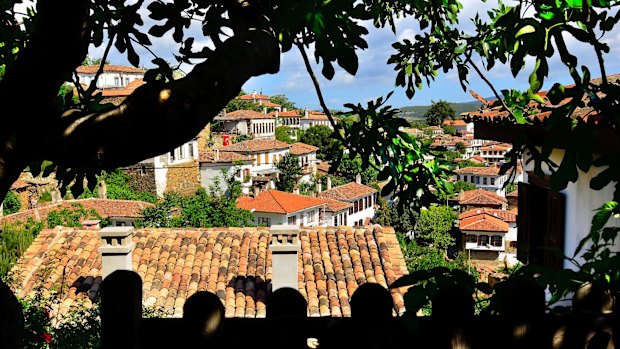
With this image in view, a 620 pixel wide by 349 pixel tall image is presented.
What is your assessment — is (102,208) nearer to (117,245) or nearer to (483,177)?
(117,245)

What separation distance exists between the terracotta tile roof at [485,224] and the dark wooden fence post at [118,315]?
1783 inches

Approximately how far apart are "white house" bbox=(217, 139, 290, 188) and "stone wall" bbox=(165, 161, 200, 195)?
296 inches

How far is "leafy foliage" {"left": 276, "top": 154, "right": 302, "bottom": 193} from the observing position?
46062mm

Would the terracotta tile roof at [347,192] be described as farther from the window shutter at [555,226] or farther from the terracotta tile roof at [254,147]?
the window shutter at [555,226]

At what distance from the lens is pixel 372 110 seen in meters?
2.75

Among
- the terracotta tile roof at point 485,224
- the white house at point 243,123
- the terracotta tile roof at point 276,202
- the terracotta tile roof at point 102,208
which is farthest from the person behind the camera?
the white house at point 243,123

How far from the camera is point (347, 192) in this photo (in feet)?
156

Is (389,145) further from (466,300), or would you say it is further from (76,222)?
(76,222)

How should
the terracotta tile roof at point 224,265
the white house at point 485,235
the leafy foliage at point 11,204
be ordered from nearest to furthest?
the terracotta tile roof at point 224,265, the leafy foliage at point 11,204, the white house at point 485,235

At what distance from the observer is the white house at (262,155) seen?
48031 mm

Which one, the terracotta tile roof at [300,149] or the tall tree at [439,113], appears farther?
the tall tree at [439,113]

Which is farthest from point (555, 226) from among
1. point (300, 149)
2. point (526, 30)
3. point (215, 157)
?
point (300, 149)

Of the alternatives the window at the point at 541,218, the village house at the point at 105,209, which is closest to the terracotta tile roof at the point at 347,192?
the village house at the point at 105,209

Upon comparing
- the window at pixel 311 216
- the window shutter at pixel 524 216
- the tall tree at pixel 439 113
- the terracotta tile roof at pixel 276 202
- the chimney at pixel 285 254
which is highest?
the tall tree at pixel 439 113
